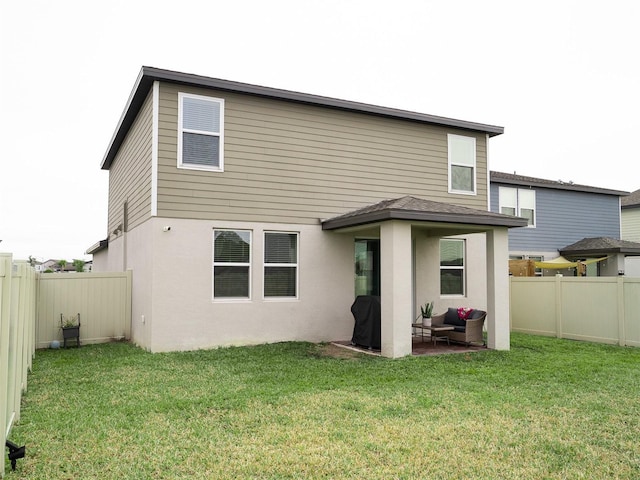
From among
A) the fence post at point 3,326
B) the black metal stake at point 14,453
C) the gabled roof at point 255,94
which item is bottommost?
the black metal stake at point 14,453

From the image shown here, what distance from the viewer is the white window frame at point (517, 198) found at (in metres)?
18.5

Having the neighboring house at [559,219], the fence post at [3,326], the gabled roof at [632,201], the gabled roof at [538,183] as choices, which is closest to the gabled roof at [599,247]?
the neighboring house at [559,219]

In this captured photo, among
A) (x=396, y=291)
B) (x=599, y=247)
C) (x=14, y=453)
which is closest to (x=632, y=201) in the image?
(x=599, y=247)

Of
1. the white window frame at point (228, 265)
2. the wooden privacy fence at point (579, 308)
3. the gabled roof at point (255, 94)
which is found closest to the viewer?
the gabled roof at point (255, 94)

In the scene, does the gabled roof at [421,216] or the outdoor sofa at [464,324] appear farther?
the outdoor sofa at [464,324]

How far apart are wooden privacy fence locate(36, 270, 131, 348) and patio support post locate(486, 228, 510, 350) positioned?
8.20m

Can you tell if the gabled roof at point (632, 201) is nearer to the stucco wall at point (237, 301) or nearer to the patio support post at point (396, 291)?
the stucco wall at point (237, 301)

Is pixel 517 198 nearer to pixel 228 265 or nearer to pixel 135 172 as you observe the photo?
pixel 228 265

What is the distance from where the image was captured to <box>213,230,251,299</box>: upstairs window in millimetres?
10117

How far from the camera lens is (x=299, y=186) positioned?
35.8 feet

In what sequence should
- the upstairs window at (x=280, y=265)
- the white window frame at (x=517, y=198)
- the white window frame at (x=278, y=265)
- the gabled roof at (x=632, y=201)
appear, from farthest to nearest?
the gabled roof at (x=632, y=201) < the white window frame at (x=517, y=198) < the upstairs window at (x=280, y=265) < the white window frame at (x=278, y=265)

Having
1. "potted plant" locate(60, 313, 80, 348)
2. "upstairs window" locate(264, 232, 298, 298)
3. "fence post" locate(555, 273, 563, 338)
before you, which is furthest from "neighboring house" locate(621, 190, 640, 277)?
"potted plant" locate(60, 313, 80, 348)

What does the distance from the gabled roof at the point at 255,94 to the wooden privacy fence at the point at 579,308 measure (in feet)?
14.2

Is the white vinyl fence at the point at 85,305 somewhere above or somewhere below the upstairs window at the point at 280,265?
below
